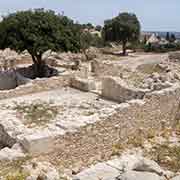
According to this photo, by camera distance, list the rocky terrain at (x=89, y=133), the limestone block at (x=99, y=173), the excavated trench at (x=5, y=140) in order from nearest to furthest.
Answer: the limestone block at (x=99, y=173) → the rocky terrain at (x=89, y=133) → the excavated trench at (x=5, y=140)

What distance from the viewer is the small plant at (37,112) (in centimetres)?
1191

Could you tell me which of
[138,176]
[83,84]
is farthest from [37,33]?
[138,176]

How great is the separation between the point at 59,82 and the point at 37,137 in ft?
29.5

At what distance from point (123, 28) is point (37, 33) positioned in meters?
22.1

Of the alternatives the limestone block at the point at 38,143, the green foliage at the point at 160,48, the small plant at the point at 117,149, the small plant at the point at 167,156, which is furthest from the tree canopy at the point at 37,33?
the green foliage at the point at 160,48

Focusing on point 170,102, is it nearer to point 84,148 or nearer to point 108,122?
point 108,122

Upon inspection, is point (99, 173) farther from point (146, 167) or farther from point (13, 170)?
point (13, 170)

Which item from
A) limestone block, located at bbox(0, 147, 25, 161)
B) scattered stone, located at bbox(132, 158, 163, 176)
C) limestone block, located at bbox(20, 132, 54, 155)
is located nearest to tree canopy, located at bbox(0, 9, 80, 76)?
limestone block, located at bbox(20, 132, 54, 155)

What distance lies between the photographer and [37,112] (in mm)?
12852

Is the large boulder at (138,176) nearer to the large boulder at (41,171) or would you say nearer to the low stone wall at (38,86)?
the large boulder at (41,171)

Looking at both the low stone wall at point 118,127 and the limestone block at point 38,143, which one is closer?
the limestone block at point 38,143

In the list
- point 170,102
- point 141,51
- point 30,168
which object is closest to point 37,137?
point 30,168

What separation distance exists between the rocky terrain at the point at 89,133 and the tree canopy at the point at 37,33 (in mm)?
3371

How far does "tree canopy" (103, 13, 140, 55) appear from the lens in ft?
131
